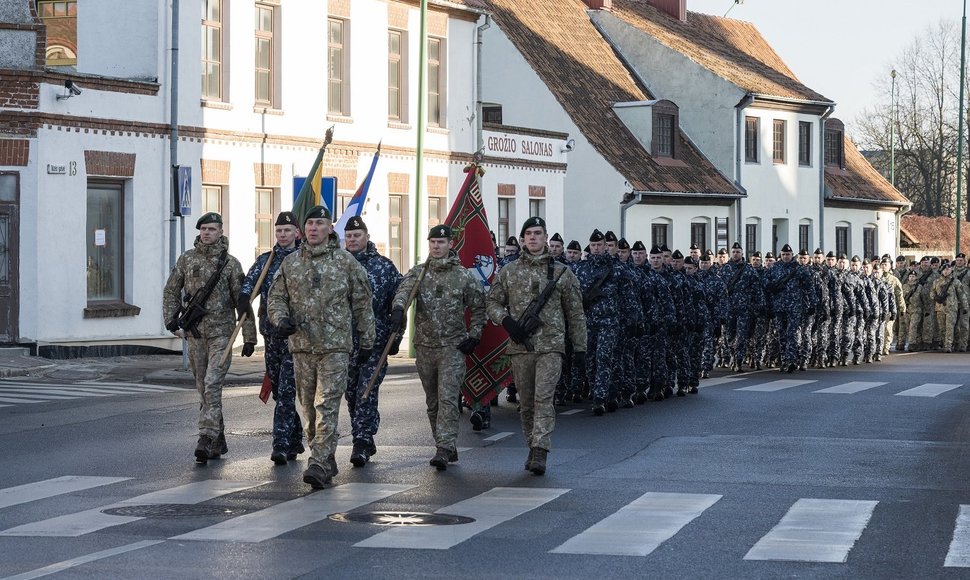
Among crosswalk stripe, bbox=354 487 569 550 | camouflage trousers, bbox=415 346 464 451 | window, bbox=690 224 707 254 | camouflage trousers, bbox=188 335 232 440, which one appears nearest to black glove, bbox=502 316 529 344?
camouflage trousers, bbox=415 346 464 451

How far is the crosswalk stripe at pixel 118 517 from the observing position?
1035 cm

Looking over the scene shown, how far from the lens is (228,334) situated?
14266mm

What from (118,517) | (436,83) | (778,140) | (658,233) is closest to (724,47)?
(778,140)

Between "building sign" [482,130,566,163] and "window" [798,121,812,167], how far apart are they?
1604cm

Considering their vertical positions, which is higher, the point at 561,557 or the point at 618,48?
the point at 618,48

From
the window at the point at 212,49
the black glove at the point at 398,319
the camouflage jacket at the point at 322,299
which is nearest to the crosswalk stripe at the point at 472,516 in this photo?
the camouflage jacket at the point at 322,299

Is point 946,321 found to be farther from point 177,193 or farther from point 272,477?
point 272,477

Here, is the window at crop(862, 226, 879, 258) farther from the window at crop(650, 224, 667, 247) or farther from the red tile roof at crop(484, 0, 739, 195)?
the window at crop(650, 224, 667, 247)

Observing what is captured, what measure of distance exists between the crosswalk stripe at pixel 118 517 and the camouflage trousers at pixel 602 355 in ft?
22.9

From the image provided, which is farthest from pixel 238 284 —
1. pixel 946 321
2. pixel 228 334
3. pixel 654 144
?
pixel 654 144

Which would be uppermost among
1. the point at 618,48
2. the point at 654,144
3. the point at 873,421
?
the point at 618,48

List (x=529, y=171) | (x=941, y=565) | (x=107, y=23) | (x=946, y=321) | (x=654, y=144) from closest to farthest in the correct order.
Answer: (x=941, y=565)
(x=107, y=23)
(x=946, y=321)
(x=529, y=171)
(x=654, y=144)

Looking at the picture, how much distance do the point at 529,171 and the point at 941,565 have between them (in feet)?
105

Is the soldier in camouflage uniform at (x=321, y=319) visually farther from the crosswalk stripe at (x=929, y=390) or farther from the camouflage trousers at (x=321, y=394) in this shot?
the crosswalk stripe at (x=929, y=390)
